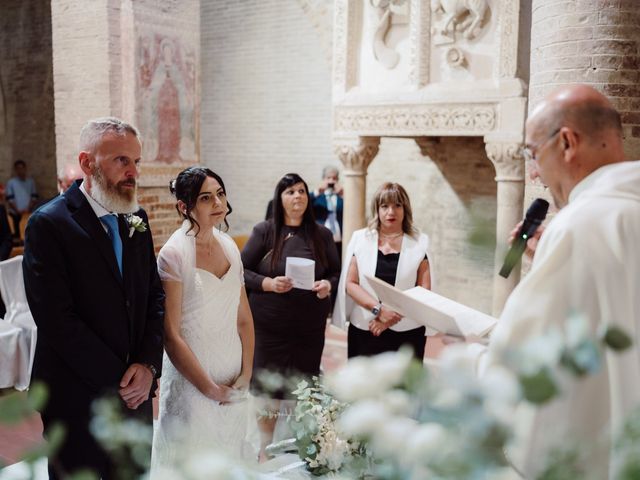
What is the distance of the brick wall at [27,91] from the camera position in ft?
46.7

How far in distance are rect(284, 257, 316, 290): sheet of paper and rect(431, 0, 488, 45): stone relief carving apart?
11.4 feet

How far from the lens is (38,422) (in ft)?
16.0

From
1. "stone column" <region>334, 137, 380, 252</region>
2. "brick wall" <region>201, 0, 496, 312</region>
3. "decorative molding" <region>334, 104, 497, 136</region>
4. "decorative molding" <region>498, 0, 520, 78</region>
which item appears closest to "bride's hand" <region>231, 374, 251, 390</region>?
"decorative molding" <region>334, 104, 497, 136</region>

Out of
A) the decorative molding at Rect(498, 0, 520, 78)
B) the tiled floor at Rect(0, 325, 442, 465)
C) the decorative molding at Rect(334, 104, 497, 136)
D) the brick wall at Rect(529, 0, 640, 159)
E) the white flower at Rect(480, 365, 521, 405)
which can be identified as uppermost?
the decorative molding at Rect(498, 0, 520, 78)

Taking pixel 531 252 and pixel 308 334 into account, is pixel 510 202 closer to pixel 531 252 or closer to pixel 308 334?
pixel 308 334

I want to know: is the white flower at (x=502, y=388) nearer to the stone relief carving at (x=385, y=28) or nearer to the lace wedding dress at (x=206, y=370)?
the lace wedding dress at (x=206, y=370)

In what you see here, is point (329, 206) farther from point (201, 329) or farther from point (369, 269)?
point (201, 329)

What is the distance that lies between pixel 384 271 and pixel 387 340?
434 millimetres

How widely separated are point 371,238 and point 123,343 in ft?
6.86

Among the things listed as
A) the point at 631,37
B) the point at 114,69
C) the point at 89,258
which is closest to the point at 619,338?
the point at 89,258

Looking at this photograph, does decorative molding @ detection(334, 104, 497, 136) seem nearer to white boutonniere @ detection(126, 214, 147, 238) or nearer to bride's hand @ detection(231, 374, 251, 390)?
bride's hand @ detection(231, 374, 251, 390)

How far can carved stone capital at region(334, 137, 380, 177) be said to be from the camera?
718cm

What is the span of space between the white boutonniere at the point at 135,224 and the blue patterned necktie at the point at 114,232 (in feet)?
0.17

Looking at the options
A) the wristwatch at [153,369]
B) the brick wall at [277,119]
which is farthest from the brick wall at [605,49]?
the brick wall at [277,119]
